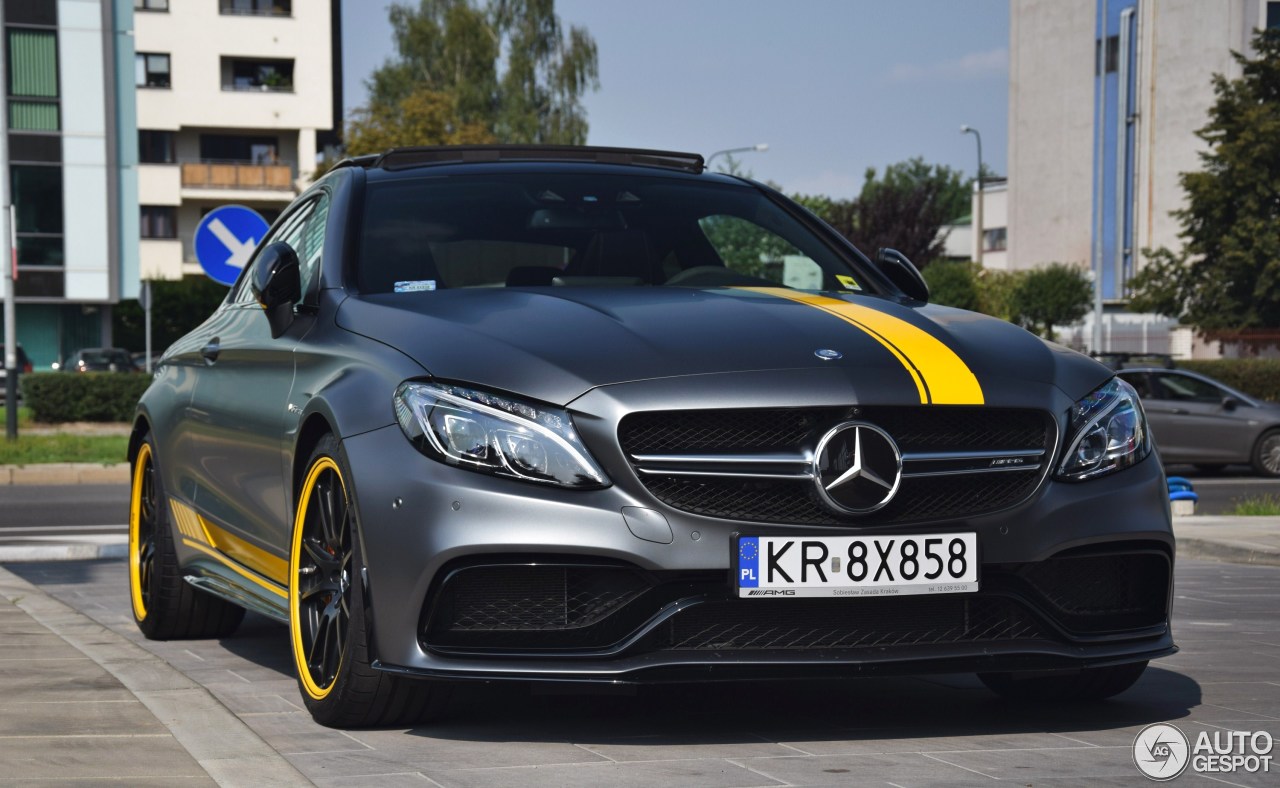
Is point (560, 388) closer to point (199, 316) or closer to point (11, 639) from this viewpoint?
point (11, 639)

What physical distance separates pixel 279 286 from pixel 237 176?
62.2 metres

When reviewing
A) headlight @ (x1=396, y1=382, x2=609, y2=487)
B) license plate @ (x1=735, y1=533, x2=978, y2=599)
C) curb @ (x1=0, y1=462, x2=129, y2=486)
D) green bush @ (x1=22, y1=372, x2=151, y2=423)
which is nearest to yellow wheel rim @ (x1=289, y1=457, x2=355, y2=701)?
headlight @ (x1=396, y1=382, x2=609, y2=487)

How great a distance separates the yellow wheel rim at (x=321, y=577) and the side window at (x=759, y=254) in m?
1.58

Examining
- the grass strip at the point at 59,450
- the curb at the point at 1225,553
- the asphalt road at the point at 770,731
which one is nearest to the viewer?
the asphalt road at the point at 770,731

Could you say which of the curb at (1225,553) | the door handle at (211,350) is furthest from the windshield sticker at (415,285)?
the curb at (1225,553)

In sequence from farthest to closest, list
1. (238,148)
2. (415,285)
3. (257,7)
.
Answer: (238,148), (257,7), (415,285)

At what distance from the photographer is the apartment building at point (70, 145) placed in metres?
50.3

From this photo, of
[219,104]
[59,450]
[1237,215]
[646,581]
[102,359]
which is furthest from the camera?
[219,104]

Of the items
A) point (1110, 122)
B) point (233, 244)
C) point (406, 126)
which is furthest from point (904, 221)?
point (233, 244)

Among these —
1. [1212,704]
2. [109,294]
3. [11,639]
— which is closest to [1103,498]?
[1212,704]

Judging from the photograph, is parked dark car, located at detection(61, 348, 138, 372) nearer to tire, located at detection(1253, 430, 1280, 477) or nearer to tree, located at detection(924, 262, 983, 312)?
tree, located at detection(924, 262, 983, 312)

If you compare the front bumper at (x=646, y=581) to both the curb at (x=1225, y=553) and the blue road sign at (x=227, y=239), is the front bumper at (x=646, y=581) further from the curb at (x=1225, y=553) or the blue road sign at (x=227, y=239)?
the blue road sign at (x=227, y=239)

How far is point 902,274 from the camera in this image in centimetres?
606

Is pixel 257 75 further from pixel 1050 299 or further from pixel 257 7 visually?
pixel 1050 299
